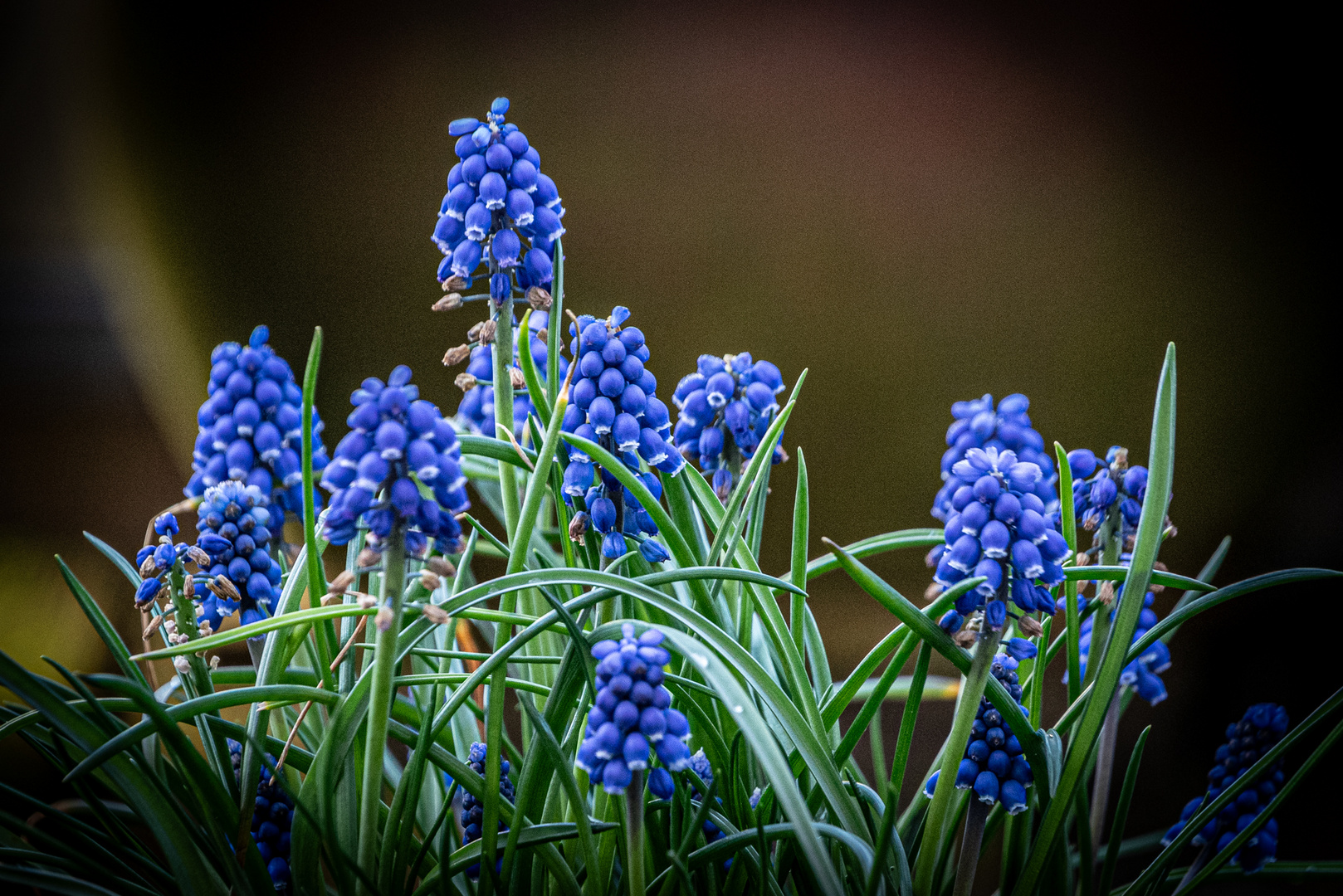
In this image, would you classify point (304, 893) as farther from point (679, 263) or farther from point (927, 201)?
point (927, 201)

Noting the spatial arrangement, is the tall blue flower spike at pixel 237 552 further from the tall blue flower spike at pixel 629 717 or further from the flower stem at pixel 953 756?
the flower stem at pixel 953 756

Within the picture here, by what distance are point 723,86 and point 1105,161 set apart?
0.88 m

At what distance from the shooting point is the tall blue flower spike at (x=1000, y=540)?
88 cm

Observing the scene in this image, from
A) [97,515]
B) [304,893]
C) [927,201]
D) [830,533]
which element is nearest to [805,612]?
[304,893]

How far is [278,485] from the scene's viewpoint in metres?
1.33

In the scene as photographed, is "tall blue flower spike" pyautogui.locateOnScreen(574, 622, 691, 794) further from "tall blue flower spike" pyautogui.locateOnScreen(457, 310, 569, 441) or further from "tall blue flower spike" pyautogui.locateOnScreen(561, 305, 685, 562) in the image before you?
"tall blue flower spike" pyautogui.locateOnScreen(457, 310, 569, 441)

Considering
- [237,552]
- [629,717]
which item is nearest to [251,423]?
[237,552]

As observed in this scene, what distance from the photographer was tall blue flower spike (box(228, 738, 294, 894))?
1076 mm

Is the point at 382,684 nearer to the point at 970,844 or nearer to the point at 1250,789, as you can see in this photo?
the point at 970,844

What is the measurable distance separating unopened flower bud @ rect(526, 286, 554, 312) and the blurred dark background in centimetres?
124

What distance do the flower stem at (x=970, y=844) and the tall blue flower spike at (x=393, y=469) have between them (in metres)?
0.64

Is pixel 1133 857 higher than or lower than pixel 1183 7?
lower

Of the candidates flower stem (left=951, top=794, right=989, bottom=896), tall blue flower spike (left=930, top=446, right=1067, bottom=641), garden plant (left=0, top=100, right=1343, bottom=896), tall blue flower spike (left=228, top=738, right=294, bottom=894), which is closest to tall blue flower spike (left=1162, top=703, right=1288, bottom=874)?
garden plant (left=0, top=100, right=1343, bottom=896)

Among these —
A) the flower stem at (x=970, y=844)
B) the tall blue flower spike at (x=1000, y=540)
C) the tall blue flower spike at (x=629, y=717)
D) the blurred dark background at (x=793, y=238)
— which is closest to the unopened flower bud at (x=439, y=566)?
the tall blue flower spike at (x=629, y=717)
